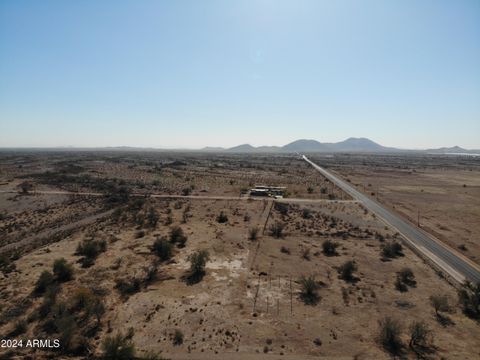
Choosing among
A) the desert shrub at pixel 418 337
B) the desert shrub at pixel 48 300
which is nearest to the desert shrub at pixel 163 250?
the desert shrub at pixel 48 300

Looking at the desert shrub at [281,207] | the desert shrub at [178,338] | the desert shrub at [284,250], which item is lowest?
the desert shrub at [178,338]

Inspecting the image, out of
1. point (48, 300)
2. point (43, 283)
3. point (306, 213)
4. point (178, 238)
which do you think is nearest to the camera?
point (48, 300)

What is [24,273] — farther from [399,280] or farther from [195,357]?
[399,280]

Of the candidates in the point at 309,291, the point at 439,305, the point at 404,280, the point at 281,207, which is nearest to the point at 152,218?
the point at 281,207

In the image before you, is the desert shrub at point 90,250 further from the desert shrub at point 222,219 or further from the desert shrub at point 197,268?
the desert shrub at point 222,219

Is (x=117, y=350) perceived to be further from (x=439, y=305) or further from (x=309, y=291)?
(x=439, y=305)

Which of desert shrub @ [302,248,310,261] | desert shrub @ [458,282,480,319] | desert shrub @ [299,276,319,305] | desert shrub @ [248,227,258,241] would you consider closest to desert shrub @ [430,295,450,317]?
desert shrub @ [458,282,480,319]

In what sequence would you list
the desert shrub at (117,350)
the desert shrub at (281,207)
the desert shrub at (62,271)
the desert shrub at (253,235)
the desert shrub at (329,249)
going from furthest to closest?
the desert shrub at (281,207) < the desert shrub at (253,235) < the desert shrub at (329,249) < the desert shrub at (62,271) < the desert shrub at (117,350)
